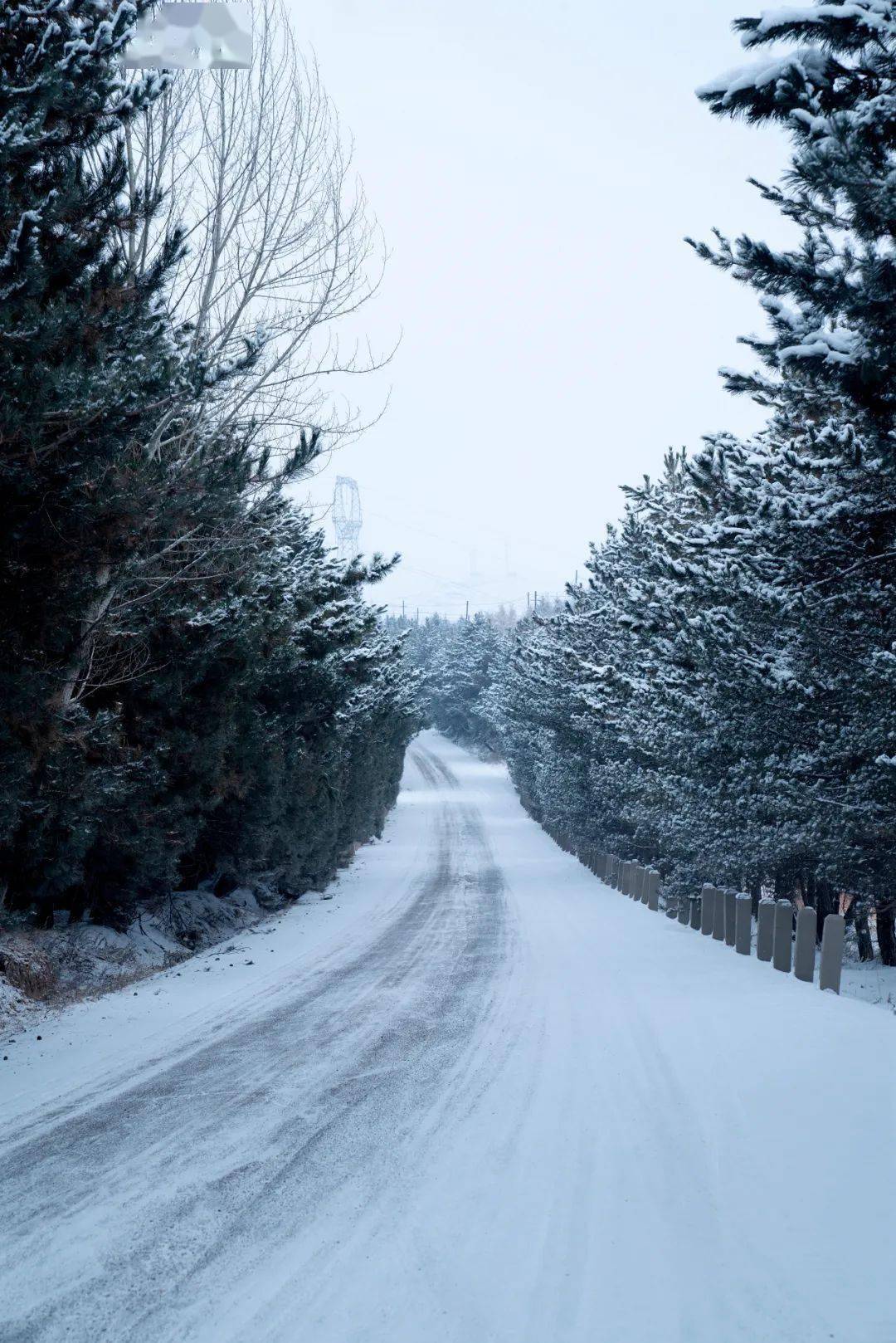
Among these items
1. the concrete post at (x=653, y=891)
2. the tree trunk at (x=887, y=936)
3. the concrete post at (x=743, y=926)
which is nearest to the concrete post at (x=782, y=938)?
the concrete post at (x=743, y=926)

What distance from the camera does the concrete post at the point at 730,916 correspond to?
15.3 m

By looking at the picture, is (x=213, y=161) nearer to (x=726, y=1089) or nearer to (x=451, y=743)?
(x=726, y=1089)

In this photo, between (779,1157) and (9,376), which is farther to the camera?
(9,376)

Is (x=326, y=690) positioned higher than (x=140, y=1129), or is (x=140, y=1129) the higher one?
(x=326, y=690)

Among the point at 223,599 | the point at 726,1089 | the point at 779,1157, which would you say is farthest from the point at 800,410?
the point at 779,1157

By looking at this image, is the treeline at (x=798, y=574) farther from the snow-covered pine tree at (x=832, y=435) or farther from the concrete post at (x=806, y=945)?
the concrete post at (x=806, y=945)

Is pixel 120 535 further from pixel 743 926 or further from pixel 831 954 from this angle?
pixel 743 926

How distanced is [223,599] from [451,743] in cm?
9490

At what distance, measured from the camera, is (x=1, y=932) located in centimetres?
1098

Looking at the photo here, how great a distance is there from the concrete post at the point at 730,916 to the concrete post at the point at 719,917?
0.06 metres

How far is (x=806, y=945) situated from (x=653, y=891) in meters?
10.2

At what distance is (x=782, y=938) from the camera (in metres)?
12.5

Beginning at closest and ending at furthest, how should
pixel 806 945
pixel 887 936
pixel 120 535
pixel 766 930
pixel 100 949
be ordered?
pixel 120 535, pixel 806 945, pixel 100 949, pixel 766 930, pixel 887 936

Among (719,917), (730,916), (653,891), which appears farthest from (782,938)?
(653,891)
